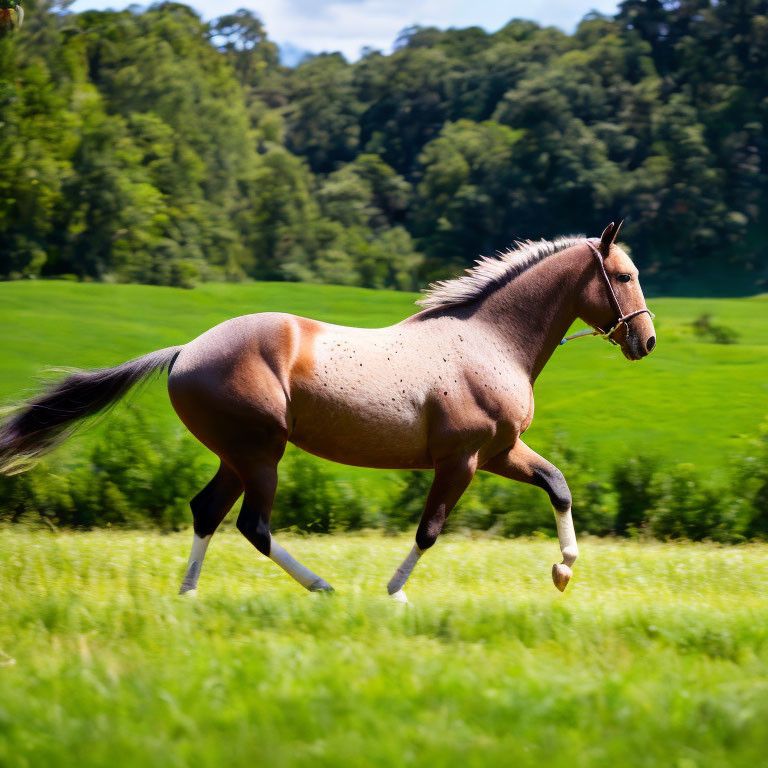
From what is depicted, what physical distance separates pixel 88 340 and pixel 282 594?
26032 mm

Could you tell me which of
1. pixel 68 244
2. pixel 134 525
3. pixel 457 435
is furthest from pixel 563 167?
pixel 457 435

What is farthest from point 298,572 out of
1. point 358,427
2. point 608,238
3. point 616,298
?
point 608,238

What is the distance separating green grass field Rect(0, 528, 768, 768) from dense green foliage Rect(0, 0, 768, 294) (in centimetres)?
3970

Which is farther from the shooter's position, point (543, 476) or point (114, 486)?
point (114, 486)

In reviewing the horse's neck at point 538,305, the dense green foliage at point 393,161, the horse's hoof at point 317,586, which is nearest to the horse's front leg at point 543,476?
the horse's neck at point 538,305

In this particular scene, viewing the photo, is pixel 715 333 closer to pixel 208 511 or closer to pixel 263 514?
pixel 208 511

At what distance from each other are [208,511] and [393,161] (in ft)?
231

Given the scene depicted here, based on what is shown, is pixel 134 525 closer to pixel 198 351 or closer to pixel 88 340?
pixel 198 351

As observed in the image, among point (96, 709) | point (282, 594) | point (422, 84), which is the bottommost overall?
point (282, 594)

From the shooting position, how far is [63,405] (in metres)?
6.64

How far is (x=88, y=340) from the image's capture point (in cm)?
3080

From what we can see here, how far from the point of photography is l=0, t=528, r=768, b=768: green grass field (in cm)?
365

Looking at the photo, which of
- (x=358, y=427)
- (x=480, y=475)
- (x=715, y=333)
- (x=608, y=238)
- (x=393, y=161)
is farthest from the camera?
(x=393, y=161)

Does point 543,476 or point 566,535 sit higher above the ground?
point 543,476
